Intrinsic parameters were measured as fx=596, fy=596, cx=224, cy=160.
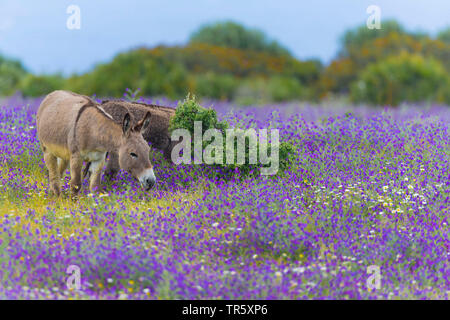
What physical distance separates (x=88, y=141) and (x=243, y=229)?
2626 mm

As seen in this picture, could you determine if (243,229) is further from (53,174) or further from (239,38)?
(239,38)

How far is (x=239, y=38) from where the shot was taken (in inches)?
2443

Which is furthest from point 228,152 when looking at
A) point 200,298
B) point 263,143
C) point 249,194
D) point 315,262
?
point 200,298

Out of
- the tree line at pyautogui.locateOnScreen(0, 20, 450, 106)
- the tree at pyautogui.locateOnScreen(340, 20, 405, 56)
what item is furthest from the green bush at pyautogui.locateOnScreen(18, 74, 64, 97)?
the tree at pyautogui.locateOnScreen(340, 20, 405, 56)

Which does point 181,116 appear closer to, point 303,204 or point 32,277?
point 303,204

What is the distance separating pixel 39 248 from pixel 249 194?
2.73m

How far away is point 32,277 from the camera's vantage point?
19.6ft

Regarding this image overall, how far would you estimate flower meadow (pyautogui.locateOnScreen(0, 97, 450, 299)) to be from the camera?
5828mm

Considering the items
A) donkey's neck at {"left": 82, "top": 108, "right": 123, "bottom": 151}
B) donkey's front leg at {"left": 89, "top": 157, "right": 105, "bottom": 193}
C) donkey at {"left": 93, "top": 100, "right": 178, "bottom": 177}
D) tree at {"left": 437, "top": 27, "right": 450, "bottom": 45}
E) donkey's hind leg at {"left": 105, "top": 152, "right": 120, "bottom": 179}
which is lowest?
donkey's front leg at {"left": 89, "top": 157, "right": 105, "bottom": 193}

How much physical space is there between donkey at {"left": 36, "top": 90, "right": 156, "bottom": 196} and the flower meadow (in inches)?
15.2

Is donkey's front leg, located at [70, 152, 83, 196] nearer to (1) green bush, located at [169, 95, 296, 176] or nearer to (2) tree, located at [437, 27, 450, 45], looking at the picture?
(1) green bush, located at [169, 95, 296, 176]

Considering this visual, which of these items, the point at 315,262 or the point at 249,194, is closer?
the point at 315,262

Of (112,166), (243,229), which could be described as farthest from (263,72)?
(243,229)
